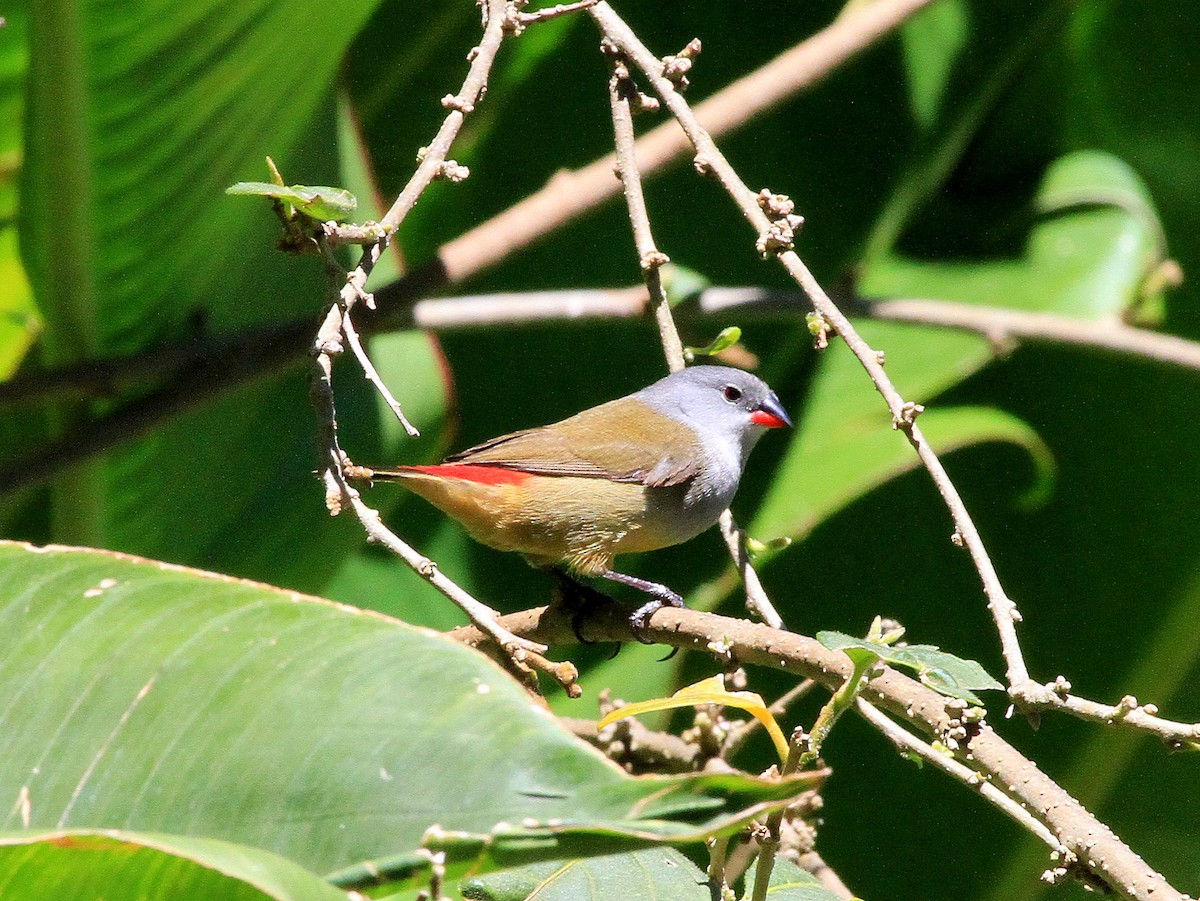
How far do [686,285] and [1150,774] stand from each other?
195cm

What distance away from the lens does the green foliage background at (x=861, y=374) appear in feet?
9.70

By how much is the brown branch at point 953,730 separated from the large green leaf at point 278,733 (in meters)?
0.30

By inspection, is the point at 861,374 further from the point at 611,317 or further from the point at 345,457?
the point at 345,457

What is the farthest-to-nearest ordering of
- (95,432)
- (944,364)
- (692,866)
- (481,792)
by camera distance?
(944,364), (95,432), (692,866), (481,792)

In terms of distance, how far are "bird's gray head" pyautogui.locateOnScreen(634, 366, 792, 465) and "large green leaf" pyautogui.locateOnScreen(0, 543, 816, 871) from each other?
212cm

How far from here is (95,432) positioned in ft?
8.55

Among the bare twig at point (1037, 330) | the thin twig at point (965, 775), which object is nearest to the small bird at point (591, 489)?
the bare twig at point (1037, 330)

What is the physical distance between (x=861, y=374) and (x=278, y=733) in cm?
275

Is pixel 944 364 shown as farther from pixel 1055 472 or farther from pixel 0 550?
pixel 0 550

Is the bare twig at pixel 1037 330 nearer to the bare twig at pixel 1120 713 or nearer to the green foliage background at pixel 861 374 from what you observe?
the green foliage background at pixel 861 374

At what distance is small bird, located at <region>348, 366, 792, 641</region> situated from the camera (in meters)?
2.93

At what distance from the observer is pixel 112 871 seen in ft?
3.74

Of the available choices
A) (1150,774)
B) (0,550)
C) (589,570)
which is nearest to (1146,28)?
(1150,774)

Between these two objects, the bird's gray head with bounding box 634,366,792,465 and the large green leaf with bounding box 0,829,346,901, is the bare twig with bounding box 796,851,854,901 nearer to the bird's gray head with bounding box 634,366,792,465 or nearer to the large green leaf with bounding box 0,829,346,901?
the bird's gray head with bounding box 634,366,792,465
